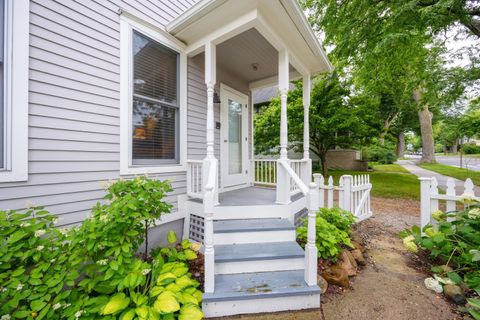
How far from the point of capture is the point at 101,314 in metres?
1.62

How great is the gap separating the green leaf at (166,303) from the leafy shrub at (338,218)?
8.02 feet

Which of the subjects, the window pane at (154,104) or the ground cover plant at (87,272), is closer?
the ground cover plant at (87,272)

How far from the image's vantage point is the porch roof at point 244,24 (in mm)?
2658

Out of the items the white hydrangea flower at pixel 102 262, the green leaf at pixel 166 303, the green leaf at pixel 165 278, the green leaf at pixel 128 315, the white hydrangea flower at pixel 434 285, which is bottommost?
the white hydrangea flower at pixel 434 285

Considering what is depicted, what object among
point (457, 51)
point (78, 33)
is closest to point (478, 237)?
point (78, 33)

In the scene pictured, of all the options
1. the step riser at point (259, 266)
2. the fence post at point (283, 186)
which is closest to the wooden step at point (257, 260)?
the step riser at point (259, 266)

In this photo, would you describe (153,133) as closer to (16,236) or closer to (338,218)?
(16,236)

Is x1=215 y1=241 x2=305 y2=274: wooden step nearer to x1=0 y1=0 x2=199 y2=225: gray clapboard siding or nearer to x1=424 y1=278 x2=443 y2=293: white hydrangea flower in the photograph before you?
x1=424 y1=278 x2=443 y2=293: white hydrangea flower

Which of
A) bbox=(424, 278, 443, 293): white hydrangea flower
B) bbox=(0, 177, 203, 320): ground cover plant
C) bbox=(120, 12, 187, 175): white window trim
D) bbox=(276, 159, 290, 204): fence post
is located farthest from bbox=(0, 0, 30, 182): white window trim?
bbox=(424, 278, 443, 293): white hydrangea flower

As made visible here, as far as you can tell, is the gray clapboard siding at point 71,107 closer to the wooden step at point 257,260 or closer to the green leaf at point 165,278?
the green leaf at point 165,278

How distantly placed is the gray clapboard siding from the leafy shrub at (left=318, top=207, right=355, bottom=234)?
307cm

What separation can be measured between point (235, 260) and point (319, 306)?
3.01 feet

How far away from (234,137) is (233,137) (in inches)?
1.5

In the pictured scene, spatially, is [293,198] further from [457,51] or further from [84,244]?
[457,51]
